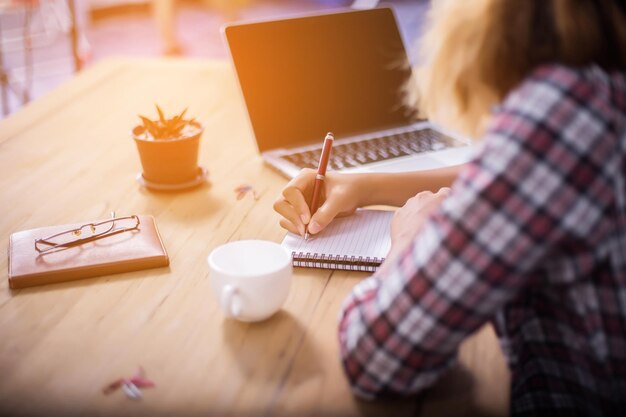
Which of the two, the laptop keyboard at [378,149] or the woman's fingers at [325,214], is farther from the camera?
the laptop keyboard at [378,149]

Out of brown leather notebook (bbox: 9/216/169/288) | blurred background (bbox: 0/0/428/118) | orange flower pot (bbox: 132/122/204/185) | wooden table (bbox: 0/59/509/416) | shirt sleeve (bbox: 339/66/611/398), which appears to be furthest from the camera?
blurred background (bbox: 0/0/428/118)

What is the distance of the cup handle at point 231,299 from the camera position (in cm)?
75

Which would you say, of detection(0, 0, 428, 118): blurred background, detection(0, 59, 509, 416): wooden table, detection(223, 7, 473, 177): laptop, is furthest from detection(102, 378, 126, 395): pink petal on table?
detection(0, 0, 428, 118): blurred background

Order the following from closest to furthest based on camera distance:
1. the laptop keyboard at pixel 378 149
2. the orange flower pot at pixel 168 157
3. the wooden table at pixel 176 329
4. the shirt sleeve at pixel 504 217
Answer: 1. the shirt sleeve at pixel 504 217
2. the wooden table at pixel 176 329
3. the orange flower pot at pixel 168 157
4. the laptop keyboard at pixel 378 149

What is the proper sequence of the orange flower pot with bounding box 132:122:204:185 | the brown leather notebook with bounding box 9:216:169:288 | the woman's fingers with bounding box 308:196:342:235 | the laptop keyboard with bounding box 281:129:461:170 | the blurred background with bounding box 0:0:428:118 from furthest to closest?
1. the blurred background with bounding box 0:0:428:118
2. the laptop keyboard with bounding box 281:129:461:170
3. the orange flower pot with bounding box 132:122:204:185
4. the woman's fingers with bounding box 308:196:342:235
5. the brown leather notebook with bounding box 9:216:169:288

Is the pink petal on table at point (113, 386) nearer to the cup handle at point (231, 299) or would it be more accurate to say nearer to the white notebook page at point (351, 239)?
the cup handle at point (231, 299)

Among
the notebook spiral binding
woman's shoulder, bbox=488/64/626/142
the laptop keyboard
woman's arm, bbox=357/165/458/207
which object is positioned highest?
woman's shoulder, bbox=488/64/626/142

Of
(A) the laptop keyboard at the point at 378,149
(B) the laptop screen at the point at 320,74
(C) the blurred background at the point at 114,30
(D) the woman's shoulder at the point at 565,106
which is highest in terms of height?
(D) the woman's shoulder at the point at 565,106

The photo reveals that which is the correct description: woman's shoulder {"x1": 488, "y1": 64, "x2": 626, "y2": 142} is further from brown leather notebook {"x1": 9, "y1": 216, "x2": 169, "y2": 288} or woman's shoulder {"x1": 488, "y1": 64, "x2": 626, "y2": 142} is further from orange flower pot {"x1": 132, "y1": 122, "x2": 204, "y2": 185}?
orange flower pot {"x1": 132, "y1": 122, "x2": 204, "y2": 185}

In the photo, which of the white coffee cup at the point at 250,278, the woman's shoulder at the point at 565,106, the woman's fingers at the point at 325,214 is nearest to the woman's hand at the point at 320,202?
the woman's fingers at the point at 325,214

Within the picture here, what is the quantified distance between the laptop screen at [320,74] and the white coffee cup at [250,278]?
20.9 inches

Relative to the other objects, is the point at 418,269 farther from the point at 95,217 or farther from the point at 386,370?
the point at 95,217

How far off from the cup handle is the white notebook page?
8.0 inches

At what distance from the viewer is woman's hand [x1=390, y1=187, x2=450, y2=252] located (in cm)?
89
